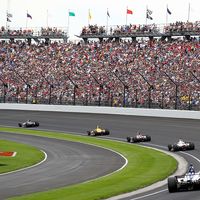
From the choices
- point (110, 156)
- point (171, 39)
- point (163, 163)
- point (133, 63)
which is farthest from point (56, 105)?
point (163, 163)

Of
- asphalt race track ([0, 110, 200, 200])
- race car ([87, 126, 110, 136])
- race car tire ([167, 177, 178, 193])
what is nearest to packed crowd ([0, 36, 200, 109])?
asphalt race track ([0, 110, 200, 200])

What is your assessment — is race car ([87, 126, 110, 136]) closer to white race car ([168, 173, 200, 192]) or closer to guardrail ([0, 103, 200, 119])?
guardrail ([0, 103, 200, 119])

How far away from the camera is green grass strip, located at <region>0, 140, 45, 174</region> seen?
27672 millimetres

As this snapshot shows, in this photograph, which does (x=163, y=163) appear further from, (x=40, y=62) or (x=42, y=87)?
(x=40, y=62)

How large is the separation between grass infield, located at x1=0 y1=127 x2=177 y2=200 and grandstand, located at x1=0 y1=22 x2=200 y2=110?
1728 cm

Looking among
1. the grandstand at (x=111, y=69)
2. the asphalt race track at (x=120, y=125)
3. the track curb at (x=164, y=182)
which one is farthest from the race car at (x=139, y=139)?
the grandstand at (x=111, y=69)

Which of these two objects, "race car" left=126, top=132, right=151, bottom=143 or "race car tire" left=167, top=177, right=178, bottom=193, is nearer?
"race car tire" left=167, top=177, right=178, bottom=193

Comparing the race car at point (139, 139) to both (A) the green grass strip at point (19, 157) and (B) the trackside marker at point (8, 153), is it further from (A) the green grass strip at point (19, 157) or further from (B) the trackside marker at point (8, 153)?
(B) the trackside marker at point (8, 153)

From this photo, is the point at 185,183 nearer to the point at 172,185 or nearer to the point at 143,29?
the point at 172,185

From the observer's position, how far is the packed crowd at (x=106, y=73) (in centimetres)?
5319

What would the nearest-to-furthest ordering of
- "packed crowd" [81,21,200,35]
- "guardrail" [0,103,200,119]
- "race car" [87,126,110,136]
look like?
"race car" [87,126,110,136] < "guardrail" [0,103,200,119] < "packed crowd" [81,21,200,35]

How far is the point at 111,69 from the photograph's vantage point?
61.7 m

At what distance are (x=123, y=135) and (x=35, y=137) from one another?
6610 millimetres

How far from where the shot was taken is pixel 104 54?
217 feet
